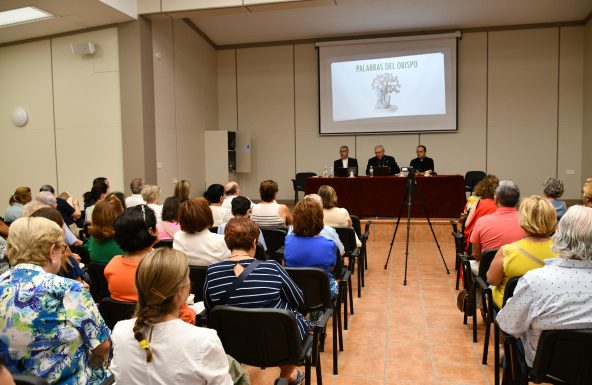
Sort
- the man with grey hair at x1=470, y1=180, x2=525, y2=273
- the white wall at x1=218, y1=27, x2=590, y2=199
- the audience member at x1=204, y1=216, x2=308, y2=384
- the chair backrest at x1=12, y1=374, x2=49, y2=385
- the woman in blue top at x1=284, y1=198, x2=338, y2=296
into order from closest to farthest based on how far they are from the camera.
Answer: the chair backrest at x1=12, y1=374, x2=49, y2=385 → the audience member at x1=204, y1=216, x2=308, y2=384 → the woman in blue top at x1=284, y1=198, x2=338, y2=296 → the man with grey hair at x1=470, y1=180, x2=525, y2=273 → the white wall at x1=218, y1=27, x2=590, y2=199

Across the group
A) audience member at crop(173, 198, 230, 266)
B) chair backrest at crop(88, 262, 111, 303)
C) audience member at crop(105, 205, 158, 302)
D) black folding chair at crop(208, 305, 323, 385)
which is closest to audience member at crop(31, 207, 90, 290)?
chair backrest at crop(88, 262, 111, 303)

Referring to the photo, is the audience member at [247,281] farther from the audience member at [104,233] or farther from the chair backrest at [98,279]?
the audience member at [104,233]

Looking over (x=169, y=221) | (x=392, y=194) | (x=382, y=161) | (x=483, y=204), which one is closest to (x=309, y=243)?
(x=169, y=221)

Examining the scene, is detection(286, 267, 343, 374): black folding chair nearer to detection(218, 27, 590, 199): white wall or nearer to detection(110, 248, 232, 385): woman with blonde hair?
detection(110, 248, 232, 385): woman with blonde hair

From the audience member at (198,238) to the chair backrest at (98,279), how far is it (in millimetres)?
489

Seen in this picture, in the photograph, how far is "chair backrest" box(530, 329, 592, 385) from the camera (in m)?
1.84

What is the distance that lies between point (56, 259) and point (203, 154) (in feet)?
29.5

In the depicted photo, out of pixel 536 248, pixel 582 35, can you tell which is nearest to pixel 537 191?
pixel 582 35

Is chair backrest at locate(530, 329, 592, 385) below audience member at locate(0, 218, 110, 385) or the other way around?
below

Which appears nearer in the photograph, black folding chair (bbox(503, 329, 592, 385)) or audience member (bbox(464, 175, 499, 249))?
black folding chair (bbox(503, 329, 592, 385))

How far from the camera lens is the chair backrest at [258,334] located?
1.99 metres

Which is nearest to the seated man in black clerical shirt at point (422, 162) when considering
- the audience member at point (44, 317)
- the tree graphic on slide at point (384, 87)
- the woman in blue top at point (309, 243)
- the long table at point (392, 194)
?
the long table at point (392, 194)

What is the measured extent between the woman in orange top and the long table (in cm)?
556

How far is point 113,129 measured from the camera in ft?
26.6
